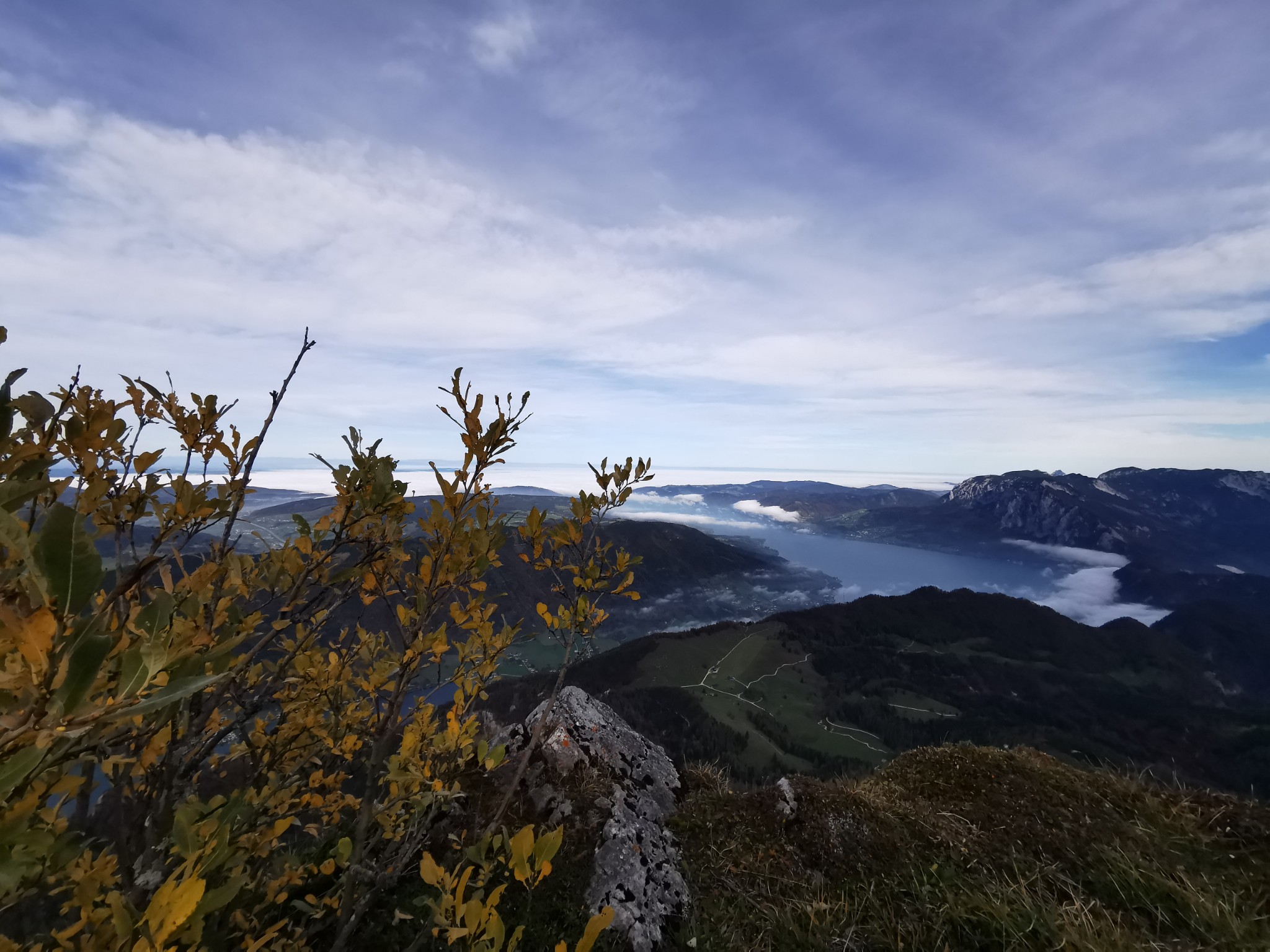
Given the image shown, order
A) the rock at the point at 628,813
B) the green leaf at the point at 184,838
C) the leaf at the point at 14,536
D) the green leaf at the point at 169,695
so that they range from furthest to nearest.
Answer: the rock at the point at 628,813 → the green leaf at the point at 184,838 → the leaf at the point at 14,536 → the green leaf at the point at 169,695

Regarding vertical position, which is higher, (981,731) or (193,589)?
(193,589)

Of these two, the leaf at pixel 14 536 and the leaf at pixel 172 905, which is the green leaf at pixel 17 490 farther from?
the leaf at pixel 172 905

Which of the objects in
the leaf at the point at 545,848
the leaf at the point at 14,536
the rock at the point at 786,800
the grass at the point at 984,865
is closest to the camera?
the leaf at the point at 14,536

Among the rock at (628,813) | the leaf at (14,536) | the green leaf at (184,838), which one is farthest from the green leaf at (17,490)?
the rock at (628,813)

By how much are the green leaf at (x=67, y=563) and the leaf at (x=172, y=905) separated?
0.92 metres

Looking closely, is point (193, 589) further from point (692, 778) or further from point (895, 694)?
point (895, 694)

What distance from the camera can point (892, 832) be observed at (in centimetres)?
805

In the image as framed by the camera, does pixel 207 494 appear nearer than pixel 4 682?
No

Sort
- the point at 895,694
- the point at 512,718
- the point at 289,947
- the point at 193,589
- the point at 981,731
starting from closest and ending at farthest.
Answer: the point at 193,589
the point at 289,947
the point at 512,718
the point at 981,731
the point at 895,694

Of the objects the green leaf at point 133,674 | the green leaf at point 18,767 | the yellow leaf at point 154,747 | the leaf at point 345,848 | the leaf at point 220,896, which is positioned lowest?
the leaf at point 345,848

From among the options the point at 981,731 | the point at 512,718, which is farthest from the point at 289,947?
the point at 981,731

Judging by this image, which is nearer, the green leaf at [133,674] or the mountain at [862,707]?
the green leaf at [133,674]

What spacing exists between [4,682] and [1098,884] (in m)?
9.53

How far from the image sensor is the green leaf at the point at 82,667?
106 centimetres
